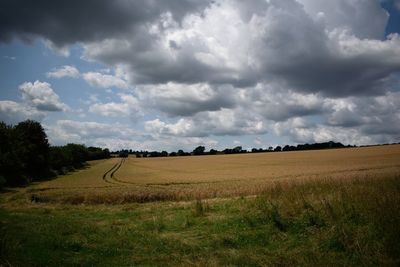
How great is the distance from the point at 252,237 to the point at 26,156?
66828mm

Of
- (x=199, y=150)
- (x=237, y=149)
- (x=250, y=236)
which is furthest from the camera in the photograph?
(x=199, y=150)

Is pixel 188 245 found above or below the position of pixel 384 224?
below

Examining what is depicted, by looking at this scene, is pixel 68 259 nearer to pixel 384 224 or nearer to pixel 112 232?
pixel 112 232

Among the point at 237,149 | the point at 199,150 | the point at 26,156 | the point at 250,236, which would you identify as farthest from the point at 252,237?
the point at 199,150

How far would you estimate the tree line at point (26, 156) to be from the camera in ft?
185

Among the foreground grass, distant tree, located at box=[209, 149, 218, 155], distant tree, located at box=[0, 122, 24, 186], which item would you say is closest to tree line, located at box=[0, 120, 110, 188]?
distant tree, located at box=[0, 122, 24, 186]

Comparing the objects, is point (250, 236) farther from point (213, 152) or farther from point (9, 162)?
point (213, 152)

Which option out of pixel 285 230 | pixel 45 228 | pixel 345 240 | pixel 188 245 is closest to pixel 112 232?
pixel 45 228

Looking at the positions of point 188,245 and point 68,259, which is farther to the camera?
point 188,245

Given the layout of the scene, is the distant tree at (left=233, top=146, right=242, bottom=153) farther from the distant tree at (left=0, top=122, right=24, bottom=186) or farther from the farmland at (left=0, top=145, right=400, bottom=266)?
the farmland at (left=0, top=145, right=400, bottom=266)

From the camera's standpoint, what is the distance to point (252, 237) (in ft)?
34.8

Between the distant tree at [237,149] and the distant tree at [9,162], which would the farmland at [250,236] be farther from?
the distant tree at [237,149]

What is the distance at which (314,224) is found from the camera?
425 inches

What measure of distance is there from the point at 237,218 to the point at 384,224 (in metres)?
5.98
